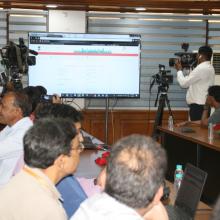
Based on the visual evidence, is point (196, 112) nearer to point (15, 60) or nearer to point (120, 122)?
point (120, 122)

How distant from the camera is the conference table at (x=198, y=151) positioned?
497 cm

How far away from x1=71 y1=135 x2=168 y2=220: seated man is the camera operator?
512cm

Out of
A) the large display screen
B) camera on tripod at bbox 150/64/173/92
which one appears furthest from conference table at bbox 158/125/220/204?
the large display screen

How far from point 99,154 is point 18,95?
0.91m

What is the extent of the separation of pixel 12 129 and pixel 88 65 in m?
3.23

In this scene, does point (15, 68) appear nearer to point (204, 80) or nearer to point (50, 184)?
point (204, 80)

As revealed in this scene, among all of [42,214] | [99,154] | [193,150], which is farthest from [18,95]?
[193,150]

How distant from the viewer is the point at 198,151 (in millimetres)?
5332

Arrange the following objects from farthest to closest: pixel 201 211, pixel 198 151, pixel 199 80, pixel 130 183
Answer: pixel 199 80
pixel 198 151
pixel 201 211
pixel 130 183

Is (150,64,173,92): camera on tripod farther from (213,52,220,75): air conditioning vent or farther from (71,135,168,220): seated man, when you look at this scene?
(71,135,168,220): seated man

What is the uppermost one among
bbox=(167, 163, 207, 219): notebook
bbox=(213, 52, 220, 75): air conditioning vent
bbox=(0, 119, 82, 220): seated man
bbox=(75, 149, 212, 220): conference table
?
bbox=(213, 52, 220, 75): air conditioning vent

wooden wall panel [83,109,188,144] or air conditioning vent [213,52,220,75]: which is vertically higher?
air conditioning vent [213,52,220,75]

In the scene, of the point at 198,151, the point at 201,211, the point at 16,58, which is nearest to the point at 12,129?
the point at 201,211

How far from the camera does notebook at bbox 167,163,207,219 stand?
2.29 metres
